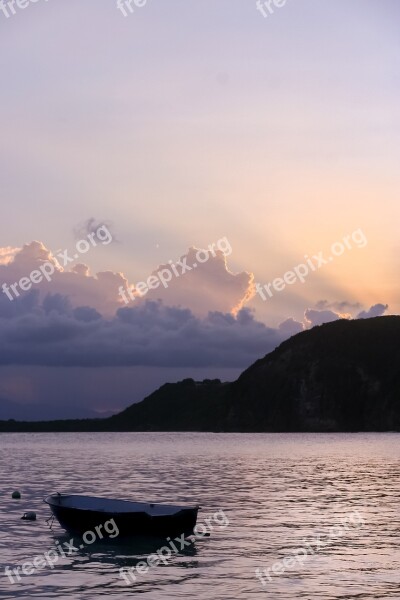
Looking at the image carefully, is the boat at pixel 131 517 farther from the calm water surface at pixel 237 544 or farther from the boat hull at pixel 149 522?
the calm water surface at pixel 237 544

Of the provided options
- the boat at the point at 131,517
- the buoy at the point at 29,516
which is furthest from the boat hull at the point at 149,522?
the buoy at the point at 29,516

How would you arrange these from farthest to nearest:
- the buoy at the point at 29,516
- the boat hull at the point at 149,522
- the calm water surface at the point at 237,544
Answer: the buoy at the point at 29,516, the boat hull at the point at 149,522, the calm water surface at the point at 237,544

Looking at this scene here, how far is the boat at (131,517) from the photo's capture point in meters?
47.2

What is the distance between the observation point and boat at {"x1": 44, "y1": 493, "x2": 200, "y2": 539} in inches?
1860

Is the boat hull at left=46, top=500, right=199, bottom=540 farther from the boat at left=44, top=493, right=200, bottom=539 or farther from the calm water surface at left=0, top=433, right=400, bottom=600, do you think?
the calm water surface at left=0, top=433, right=400, bottom=600

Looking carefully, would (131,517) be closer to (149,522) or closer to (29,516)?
(149,522)

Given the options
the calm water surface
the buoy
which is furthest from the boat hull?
the buoy

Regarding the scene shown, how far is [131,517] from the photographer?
4719 cm

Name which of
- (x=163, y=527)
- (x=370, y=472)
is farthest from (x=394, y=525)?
(x=370, y=472)

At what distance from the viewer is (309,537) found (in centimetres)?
5031

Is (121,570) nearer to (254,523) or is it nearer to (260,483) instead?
(254,523)

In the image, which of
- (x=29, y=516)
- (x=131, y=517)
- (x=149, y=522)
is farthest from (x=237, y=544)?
(x=29, y=516)

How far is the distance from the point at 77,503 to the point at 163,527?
865cm

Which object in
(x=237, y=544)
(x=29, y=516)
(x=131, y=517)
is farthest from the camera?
(x=29, y=516)
